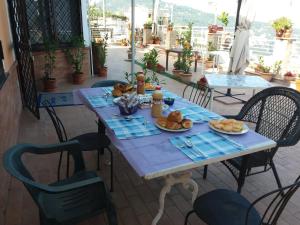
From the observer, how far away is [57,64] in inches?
214

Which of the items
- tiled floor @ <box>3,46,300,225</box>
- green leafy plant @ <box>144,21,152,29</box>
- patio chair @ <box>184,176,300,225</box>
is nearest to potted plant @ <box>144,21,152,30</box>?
green leafy plant @ <box>144,21,152,29</box>

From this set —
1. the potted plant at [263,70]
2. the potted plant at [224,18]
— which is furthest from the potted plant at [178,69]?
the potted plant at [224,18]

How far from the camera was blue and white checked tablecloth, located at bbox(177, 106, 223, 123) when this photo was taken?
6.04 ft

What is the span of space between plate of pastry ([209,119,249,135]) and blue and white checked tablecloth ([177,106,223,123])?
0.48ft

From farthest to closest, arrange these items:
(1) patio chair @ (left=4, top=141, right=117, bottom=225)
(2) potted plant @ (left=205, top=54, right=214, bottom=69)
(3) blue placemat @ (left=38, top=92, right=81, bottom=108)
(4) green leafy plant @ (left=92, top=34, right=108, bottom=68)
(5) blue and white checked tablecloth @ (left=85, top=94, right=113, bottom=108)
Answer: (2) potted plant @ (left=205, top=54, right=214, bottom=69), (4) green leafy plant @ (left=92, top=34, right=108, bottom=68), (3) blue placemat @ (left=38, top=92, right=81, bottom=108), (5) blue and white checked tablecloth @ (left=85, top=94, right=113, bottom=108), (1) patio chair @ (left=4, top=141, right=117, bottom=225)

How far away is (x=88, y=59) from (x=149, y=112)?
4.36 meters

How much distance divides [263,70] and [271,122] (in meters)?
4.32

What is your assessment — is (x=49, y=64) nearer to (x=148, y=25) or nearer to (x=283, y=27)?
(x=283, y=27)

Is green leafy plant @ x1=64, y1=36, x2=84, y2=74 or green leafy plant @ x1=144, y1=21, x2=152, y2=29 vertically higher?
green leafy plant @ x1=144, y1=21, x2=152, y2=29

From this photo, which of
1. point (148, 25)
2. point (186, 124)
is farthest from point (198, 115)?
point (148, 25)

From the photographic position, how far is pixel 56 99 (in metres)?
4.63

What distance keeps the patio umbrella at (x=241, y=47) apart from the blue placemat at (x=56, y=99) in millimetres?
2974

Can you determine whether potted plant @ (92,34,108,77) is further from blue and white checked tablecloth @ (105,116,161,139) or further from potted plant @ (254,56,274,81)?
blue and white checked tablecloth @ (105,116,161,139)

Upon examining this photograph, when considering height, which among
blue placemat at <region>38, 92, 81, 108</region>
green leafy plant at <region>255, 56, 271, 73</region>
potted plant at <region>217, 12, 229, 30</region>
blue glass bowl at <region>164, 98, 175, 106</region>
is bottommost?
blue placemat at <region>38, 92, 81, 108</region>
